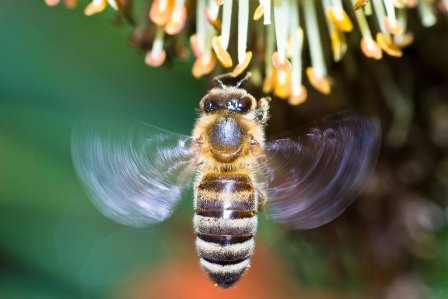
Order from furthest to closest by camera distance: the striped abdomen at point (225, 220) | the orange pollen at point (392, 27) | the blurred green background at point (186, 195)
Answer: the blurred green background at point (186, 195)
the orange pollen at point (392, 27)
the striped abdomen at point (225, 220)

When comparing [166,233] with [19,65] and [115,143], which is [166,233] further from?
[115,143]

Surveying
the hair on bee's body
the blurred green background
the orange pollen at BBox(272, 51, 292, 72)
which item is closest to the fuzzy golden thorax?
the hair on bee's body

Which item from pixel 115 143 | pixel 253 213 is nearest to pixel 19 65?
pixel 115 143

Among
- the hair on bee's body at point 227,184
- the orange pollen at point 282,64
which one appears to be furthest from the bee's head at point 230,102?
the orange pollen at point 282,64

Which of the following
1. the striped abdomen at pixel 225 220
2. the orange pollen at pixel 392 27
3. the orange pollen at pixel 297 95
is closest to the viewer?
the striped abdomen at pixel 225 220

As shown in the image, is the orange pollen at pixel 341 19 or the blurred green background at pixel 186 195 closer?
the orange pollen at pixel 341 19

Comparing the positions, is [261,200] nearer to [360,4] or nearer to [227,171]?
[227,171]

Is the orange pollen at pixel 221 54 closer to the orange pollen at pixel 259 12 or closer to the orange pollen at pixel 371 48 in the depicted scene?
the orange pollen at pixel 259 12
